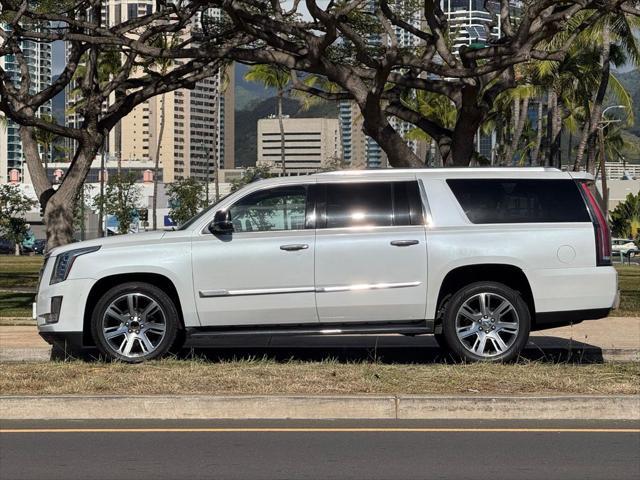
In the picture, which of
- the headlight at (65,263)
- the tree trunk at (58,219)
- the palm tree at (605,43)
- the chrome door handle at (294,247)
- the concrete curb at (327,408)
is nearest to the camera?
the concrete curb at (327,408)

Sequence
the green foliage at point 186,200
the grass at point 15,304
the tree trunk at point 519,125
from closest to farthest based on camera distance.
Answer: the grass at point 15,304 < the tree trunk at point 519,125 < the green foliage at point 186,200

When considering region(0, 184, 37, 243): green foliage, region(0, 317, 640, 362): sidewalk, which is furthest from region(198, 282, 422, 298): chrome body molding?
region(0, 184, 37, 243): green foliage

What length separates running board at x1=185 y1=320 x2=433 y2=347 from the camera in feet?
36.5

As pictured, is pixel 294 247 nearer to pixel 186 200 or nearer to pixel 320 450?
pixel 320 450

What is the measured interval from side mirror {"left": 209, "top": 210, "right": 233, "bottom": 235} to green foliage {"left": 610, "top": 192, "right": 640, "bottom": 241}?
8385cm

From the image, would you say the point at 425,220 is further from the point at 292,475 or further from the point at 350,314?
the point at 292,475

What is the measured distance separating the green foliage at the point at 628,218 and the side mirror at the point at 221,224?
83855mm

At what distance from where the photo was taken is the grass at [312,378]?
9.53 m

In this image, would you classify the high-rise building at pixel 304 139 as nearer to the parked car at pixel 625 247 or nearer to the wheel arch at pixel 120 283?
the parked car at pixel 625 247

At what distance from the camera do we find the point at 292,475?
708 centimetres

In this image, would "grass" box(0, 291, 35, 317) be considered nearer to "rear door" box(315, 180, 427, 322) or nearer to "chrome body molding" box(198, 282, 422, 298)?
"chrome body molding" box(198, 282, 422, 298)

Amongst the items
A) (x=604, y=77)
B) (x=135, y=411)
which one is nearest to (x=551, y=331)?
(x=135, y=411)

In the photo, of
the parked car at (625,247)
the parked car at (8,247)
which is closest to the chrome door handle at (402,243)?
the parked car at (625,247)

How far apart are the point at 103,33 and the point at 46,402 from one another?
409 inches
